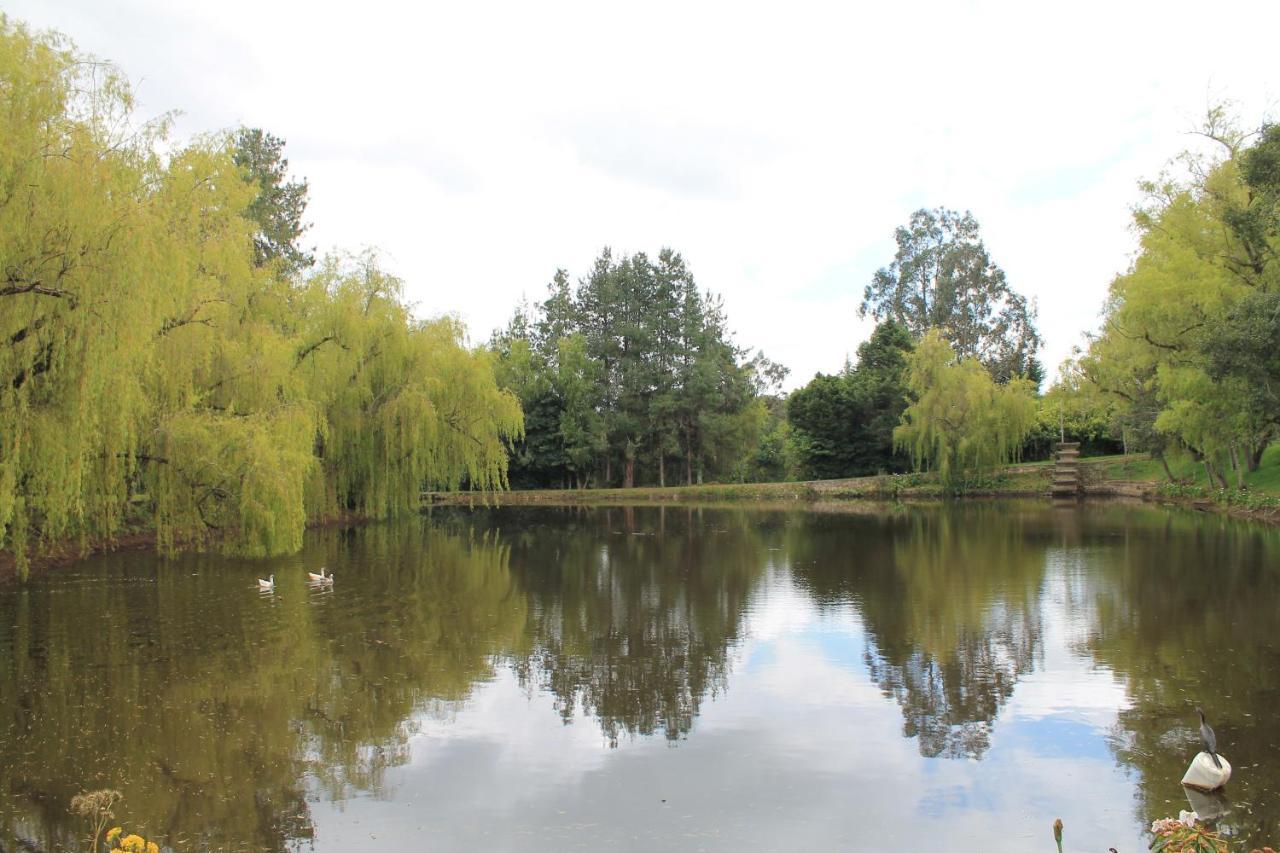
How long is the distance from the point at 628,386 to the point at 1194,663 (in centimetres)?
4057

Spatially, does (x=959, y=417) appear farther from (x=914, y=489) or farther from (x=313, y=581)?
(x=313, y=581)

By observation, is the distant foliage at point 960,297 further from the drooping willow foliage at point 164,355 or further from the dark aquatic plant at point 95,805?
the dark aquatic plant at point 95,805

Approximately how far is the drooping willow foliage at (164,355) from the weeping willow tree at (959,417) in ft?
78.8

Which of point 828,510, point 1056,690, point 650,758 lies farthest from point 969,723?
point 828,510

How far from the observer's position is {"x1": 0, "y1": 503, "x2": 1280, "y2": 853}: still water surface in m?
6.33

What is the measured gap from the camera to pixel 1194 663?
10094mm

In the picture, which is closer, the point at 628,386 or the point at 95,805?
the point at 95,805

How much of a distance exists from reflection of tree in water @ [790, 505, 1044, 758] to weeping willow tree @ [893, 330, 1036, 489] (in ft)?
50.9

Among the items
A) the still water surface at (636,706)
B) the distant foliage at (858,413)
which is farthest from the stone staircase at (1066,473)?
the still water surface at (636,706)

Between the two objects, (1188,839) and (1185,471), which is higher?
(1185,471)

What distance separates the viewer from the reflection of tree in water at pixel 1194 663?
21.9ft

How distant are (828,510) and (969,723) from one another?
30.7 meters

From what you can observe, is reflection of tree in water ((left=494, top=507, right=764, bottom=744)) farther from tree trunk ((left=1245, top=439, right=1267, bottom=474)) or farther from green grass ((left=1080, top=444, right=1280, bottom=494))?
tree trunk ((left=1245, top=439, right=1267, bottom=474))

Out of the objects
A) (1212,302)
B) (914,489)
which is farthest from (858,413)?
(1212,302)
